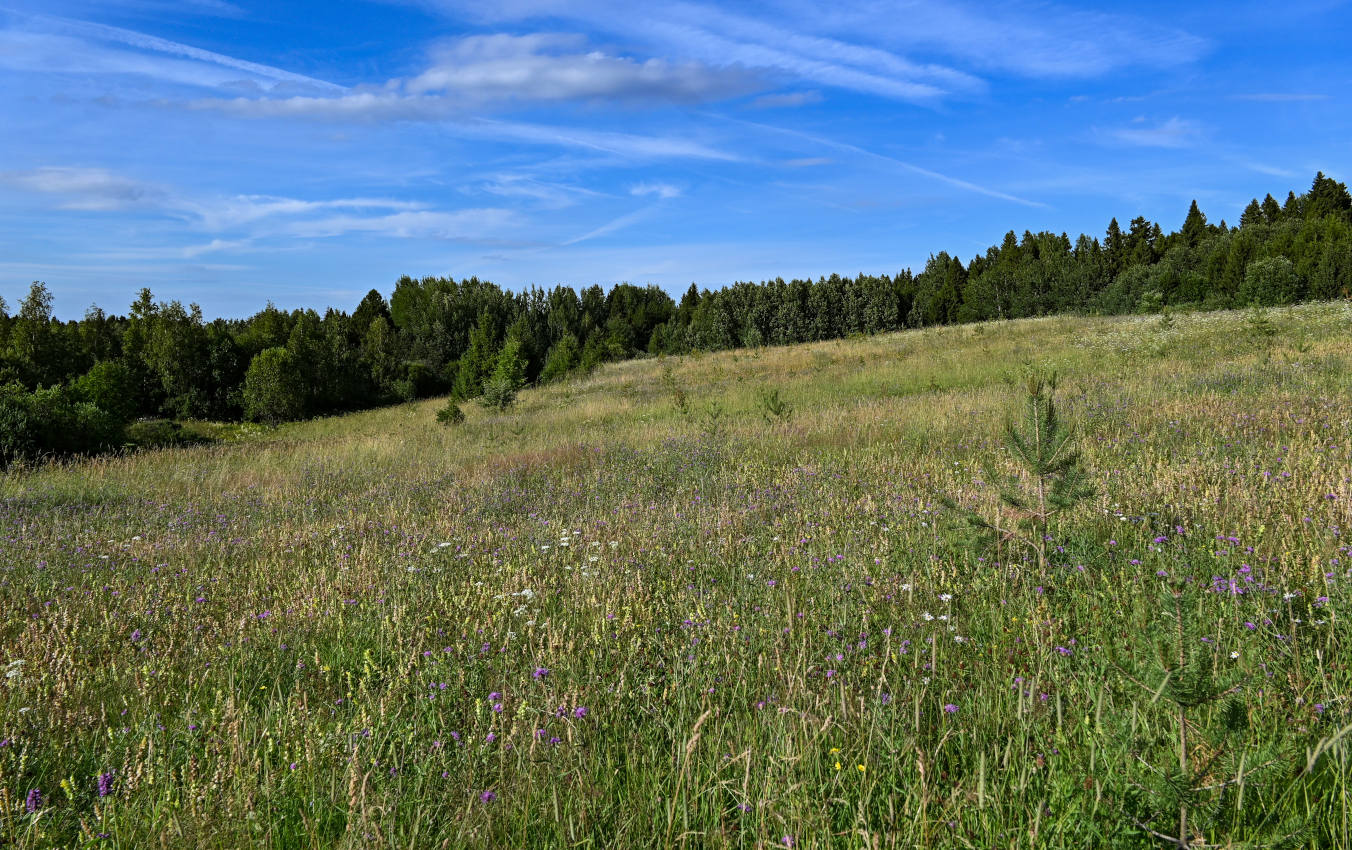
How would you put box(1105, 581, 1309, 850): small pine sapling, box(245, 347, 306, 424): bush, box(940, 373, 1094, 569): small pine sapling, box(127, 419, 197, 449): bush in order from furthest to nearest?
box(245, 347, 306, 424): bush
box(127, 419, 197, 449): bush
box(940, 373, 1094, 569): small pine sapling
box(1105, 581, 1309, 850): small pine sapling

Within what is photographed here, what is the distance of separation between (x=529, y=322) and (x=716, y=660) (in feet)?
175

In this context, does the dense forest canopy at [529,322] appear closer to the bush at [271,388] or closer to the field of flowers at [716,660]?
the bush at [271,388]

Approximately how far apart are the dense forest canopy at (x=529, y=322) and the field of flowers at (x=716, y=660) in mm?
13619

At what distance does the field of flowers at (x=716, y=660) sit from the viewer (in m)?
1.86

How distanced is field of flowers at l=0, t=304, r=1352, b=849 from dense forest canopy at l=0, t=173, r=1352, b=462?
13.6 metres

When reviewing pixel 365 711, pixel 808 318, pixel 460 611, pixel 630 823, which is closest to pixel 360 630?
pixel 460 611

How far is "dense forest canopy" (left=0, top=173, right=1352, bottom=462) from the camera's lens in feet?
102

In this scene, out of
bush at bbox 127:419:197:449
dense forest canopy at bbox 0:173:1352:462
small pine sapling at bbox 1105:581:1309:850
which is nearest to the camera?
small pine sapling at bbox 1105:581:1309:850

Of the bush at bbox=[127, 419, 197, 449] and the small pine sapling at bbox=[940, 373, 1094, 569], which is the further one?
the bush at bbox=[127, 419, 197, 449]

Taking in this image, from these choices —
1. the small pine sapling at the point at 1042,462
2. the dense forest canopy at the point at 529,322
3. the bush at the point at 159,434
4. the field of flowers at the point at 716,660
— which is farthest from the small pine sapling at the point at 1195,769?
the bush at the point at 159,434

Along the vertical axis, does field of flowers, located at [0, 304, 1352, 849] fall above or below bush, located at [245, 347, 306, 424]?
below

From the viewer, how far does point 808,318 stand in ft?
205

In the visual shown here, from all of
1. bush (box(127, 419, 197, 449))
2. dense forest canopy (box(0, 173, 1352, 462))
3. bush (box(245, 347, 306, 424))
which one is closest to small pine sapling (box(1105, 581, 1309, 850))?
dense forest canopy (box(0, 173, 1352, 462))

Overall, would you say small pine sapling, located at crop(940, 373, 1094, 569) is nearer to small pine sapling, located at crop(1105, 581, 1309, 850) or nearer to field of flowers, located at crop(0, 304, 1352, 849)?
field of flowers, located at crop(0, 304, 1352, 849)
